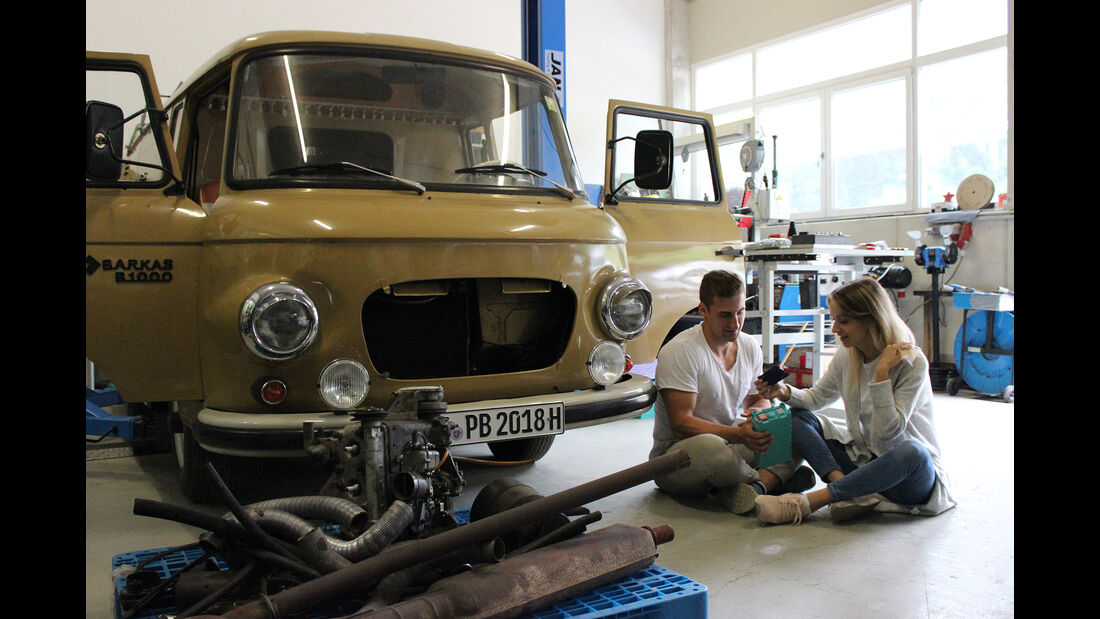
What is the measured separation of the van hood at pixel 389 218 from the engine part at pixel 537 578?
136 cm

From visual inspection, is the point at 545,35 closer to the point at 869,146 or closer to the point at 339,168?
the point at 339,168

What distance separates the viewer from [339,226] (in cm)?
301

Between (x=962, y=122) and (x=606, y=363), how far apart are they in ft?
26.1

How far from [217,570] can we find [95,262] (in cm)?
165

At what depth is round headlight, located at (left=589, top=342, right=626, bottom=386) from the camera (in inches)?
135

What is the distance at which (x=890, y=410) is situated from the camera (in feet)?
11.1

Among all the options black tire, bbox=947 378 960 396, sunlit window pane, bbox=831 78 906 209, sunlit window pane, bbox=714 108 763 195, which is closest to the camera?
black tire, bbox=947 378 960 396

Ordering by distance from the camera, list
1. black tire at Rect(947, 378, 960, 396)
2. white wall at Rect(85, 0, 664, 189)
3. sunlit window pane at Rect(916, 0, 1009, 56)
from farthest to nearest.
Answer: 1. sunlit window pane at Rect(916, 0, 1009, 56)
2. white wall at Rect(85, 0, 664, 189)
3. black tire at Rect(947, 378, 960, 396)

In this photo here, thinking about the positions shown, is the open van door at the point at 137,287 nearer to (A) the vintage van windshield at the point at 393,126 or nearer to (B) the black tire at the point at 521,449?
(A) the vintage van windshield at the point at 393,126

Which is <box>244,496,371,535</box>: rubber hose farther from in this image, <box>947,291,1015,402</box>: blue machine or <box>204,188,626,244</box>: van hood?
<box>947,291,1015,402</box>: blue machine

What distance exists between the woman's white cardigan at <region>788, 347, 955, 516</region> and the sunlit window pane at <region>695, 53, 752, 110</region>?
944 cm

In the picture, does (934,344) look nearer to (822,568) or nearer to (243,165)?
(822,568)

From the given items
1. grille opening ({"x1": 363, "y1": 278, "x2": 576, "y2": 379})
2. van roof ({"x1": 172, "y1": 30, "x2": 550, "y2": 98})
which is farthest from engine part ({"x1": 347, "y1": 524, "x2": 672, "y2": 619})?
van roof ({"x1": 172, "y1": 30, "x2": 550, "y2": 98})

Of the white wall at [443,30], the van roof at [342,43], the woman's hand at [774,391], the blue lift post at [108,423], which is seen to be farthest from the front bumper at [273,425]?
the white wall at [443,30]
